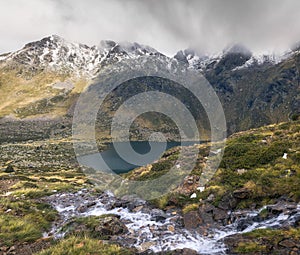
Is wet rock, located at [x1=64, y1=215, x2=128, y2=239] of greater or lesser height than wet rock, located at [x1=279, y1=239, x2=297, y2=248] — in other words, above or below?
below

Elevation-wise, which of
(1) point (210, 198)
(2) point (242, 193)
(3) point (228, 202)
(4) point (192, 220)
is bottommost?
(4) point (192, 220)

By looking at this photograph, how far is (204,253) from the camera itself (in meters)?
13.9

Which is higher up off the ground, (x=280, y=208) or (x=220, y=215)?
(x=280, y=208)

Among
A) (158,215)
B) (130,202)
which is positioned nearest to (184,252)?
(158,215)

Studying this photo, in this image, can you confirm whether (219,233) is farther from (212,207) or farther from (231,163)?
(231,163)

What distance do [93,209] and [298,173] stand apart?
18.6 m

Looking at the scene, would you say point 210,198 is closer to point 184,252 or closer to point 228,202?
point 228,202

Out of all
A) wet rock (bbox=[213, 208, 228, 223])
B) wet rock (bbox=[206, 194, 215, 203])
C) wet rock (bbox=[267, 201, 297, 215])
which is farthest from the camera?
wet rock (bbox=[206, 194, 215, 203])

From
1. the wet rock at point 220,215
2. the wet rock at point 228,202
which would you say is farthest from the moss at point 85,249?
the wet rock at point 228,202

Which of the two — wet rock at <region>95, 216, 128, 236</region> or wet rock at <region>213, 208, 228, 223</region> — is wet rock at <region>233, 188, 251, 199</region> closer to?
wet rock at <region>213, 208, 228, 223</region>

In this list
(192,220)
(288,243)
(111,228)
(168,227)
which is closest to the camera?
(288,243)

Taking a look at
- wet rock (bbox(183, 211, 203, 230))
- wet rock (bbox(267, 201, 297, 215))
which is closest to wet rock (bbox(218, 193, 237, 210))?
wet rock (bbox(183, 211, 203, 230))

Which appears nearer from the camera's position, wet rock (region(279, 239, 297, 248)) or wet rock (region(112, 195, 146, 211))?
wet rock (region(279, 239, 297, 248))

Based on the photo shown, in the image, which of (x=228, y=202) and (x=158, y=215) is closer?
(x=228, y=202)
